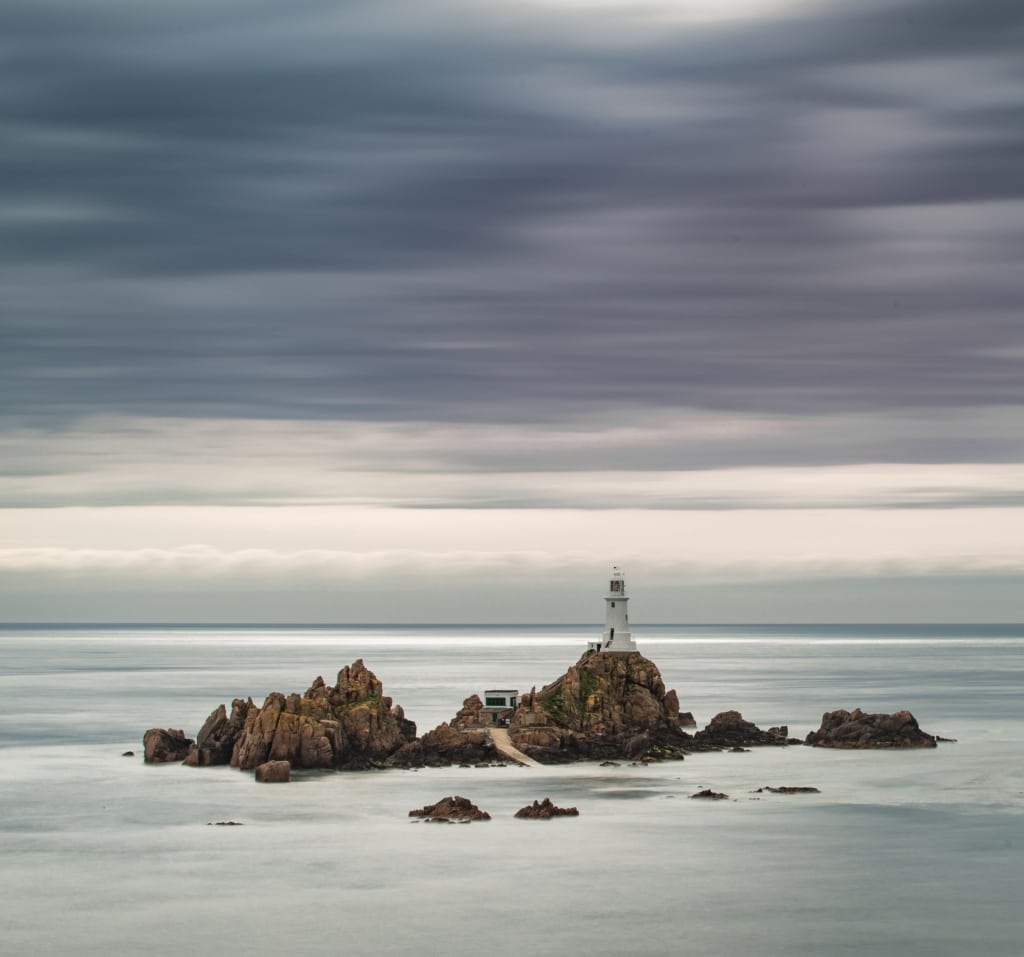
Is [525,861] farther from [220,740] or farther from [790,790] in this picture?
[220,740]

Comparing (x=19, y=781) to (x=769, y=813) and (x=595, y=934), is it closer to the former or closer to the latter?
(x=769, y=813)

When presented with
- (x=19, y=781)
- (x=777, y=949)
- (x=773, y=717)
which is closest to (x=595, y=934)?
(x=777, y=949)

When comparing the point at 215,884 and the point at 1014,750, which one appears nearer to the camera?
the point at 215,884

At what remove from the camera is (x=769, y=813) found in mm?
92938

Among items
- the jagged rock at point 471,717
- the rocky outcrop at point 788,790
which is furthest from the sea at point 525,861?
the jagged rock at point 471,717

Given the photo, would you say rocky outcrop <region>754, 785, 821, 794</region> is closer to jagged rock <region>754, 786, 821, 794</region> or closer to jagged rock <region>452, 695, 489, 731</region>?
jagged rock <region>754, 786, 821, 794</region>

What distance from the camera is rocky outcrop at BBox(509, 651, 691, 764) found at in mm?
116625

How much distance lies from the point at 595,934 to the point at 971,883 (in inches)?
828

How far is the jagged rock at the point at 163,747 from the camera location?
387 ft

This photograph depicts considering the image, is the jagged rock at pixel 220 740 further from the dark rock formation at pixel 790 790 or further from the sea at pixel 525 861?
the dark rock formation at pixel 790 790

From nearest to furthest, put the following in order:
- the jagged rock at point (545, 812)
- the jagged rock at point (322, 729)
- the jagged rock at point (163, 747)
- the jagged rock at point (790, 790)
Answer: the jagged rock at point (545, 812)
the jagged rock at point (790, 790)
the jagged rock at point (322, 729)
the jagged rock at point (163, 747)

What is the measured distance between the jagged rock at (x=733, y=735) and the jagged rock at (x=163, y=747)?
131 ft

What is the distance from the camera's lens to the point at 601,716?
120438 mm

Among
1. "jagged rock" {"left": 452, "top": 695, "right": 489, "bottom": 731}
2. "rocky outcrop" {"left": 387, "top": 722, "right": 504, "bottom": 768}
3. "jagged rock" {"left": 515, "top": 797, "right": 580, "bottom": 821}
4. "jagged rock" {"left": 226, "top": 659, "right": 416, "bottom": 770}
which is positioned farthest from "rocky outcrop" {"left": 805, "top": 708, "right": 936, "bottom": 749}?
"jagged rock" {"left": 515, "top": 797, "right": 580, "bottom": 821}
